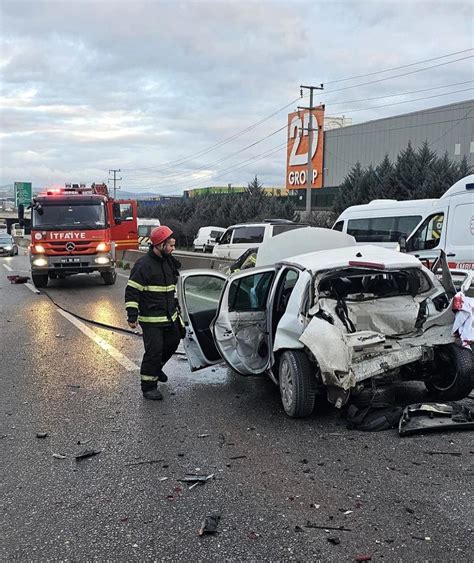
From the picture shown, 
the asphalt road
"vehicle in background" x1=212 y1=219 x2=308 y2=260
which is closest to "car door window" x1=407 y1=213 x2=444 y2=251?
the asphalt road

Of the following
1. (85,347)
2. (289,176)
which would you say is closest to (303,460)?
(85,347)

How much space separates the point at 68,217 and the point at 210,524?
42.7ft

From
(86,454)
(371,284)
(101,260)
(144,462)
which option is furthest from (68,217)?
(144,462)

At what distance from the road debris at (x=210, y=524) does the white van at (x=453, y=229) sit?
762cm

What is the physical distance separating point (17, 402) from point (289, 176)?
176 feet

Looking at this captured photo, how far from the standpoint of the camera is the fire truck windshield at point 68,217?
1499 centimetres

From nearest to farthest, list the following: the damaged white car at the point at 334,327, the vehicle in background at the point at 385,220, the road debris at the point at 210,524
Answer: the road debris at the point at 210,524
the damaged white car at the point at 334,327
the vehicle in background at the point at 385,220

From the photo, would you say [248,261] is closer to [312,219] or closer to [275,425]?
[275,425]

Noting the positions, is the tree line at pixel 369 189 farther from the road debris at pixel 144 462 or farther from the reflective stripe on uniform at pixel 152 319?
the road debris at pixel 144 462

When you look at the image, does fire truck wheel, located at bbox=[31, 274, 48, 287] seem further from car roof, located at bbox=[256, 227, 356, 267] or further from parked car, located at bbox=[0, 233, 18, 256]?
parked car, located at bbox=[0, 233, 18, 256]

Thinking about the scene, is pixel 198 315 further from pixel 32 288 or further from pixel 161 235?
pixel 32 288

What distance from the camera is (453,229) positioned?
10094 mm

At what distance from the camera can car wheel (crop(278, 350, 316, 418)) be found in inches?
186

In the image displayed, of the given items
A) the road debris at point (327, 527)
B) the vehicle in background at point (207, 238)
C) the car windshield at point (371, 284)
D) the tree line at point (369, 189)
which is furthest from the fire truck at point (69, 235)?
the tree line at point (369, 189)
